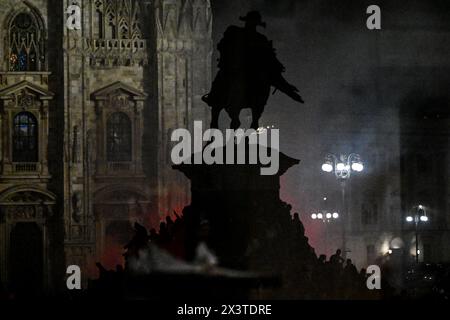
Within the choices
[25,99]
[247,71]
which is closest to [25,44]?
[25,99]

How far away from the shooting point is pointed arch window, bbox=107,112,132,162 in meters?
50.8

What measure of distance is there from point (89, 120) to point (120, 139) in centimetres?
152

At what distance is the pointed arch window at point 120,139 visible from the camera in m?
50.8

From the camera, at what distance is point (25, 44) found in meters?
50.1

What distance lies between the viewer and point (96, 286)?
26406 millimetres

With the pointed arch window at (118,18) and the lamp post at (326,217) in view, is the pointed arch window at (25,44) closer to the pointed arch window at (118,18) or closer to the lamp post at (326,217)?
the pointed arch window at (118,18)

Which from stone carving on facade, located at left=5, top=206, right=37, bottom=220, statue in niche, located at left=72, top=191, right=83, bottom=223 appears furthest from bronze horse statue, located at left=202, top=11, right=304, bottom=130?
stone carving on facade, located at left=5, top=206, right=37, bottom=220

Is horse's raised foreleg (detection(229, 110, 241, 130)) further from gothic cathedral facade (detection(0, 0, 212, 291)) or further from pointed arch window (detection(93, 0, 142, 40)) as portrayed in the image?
pointed arch window (detection(93, 0, 142, 40))

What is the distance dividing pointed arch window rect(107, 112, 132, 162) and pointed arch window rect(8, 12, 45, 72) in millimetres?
3695

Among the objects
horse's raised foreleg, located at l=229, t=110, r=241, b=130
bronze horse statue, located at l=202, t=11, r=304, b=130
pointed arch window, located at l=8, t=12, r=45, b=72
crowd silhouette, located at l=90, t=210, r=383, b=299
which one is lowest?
crowd silhouette, located at l=90, t=210, r=383, b=299

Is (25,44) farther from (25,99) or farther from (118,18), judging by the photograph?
(118,18)

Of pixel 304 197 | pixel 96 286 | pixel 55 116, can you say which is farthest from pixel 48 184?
pixel 96 286

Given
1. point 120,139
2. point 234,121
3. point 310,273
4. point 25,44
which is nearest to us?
point 310,273
